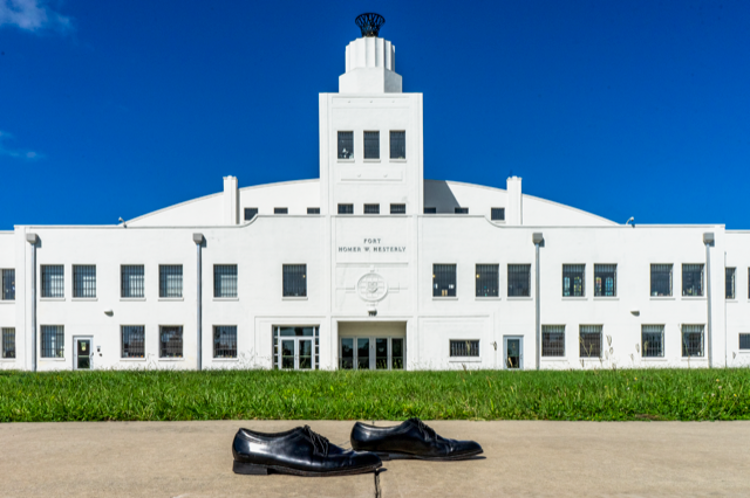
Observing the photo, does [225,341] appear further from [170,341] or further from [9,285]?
[9,285]

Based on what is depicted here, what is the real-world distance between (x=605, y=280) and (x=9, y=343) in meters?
30.2

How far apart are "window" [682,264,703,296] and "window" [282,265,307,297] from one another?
1898 cm

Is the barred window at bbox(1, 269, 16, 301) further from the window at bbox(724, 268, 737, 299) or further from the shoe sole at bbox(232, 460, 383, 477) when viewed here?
the window at bbox(724, 268, 737, 299)

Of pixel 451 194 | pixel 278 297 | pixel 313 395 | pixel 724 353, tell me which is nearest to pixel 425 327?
pixel 278 297

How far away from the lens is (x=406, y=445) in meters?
5.18

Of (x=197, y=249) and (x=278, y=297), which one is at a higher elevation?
(x=197, y=249)

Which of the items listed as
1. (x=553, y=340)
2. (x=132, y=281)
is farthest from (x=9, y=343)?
(x=553, y=340)

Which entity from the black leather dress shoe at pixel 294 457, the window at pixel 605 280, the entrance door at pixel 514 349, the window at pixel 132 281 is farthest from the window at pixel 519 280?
the black leather dress shoe at pixel 294 457

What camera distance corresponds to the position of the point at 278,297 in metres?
27.3

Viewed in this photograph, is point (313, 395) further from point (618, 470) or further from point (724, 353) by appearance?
point (724, 353)

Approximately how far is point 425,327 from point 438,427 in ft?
66.2

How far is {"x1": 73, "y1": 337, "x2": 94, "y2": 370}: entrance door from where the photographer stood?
2708 centimetres

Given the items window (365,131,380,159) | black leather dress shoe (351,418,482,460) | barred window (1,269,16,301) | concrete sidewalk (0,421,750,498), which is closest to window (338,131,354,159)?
window (365,131,380,159)

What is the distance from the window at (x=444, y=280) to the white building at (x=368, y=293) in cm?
5
